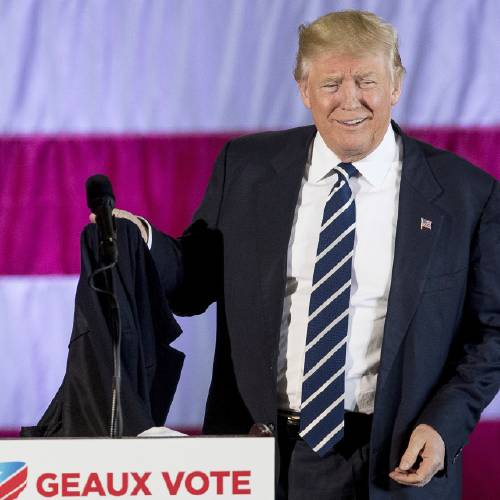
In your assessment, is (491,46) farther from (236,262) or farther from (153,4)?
(236,262)

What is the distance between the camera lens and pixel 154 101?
228 cm

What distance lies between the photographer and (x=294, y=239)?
1719mm

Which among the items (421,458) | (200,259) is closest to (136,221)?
(200,259)

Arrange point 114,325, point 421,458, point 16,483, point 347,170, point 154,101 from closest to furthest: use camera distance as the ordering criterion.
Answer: point 16,483, point 114,325, point 421,458, point 347,170, point 154,101

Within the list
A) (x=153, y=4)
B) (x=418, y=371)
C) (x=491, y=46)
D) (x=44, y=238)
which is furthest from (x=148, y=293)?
(x=491, y=46)

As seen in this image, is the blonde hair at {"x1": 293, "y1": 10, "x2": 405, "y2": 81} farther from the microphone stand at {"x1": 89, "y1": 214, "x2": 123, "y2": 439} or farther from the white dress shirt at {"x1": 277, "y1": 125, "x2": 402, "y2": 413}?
the microphone stand at {"x1": 89, "y1": 214, "x2": 123, "y2": 439}

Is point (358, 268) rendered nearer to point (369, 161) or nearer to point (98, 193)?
point (369, 161)

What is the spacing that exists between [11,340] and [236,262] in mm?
756

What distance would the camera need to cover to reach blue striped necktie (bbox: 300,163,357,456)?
160cm

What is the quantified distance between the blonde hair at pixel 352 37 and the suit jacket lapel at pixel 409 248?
0.17 metres

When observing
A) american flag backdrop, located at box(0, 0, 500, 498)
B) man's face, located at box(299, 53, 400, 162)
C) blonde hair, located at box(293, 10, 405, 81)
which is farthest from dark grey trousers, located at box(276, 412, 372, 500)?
american flag backdrop, located at box(0, 0, 500, 498)

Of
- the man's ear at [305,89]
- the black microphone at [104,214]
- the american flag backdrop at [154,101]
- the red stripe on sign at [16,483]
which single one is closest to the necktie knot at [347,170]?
the man's ear at [305,89]

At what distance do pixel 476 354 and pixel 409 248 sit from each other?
0.63 feet

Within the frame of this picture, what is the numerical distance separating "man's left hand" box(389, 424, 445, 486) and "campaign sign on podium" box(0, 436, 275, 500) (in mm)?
446
